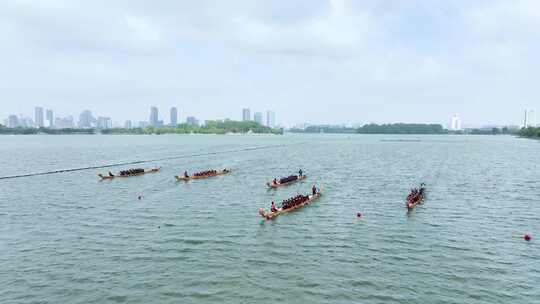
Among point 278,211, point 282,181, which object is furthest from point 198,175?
point 278,211

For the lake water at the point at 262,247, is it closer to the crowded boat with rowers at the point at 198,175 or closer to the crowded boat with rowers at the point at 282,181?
the crowded boat with rowers at the point at 282,181

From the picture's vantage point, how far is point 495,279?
1118 inches

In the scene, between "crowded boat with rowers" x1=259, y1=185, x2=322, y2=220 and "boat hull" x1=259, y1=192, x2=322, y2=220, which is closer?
"boat hull" x1=259, y1=192, x2=322, y2=220

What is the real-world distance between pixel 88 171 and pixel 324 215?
6359cm

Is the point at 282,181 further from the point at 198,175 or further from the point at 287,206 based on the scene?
the point at 287,206

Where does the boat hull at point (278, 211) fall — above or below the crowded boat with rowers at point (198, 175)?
below

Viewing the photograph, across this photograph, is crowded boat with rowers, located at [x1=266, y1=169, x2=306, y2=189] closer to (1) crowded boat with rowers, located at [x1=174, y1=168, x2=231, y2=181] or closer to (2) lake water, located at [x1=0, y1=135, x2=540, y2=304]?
(2) lake water, located at [x1=0, y1=135, x2=540, y2=304]

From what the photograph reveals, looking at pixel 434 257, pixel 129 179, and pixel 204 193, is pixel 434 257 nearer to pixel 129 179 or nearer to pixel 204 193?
pixel 204 193

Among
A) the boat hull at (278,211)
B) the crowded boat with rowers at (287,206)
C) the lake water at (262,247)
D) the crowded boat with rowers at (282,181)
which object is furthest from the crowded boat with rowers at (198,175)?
the boat hull at (278,211)

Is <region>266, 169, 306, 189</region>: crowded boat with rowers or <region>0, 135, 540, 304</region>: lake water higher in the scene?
<region>266, 169, 306, 189</region>: crowded boat with rowers

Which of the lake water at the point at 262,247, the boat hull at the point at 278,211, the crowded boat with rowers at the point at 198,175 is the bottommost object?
the lake water at the point at 262,247

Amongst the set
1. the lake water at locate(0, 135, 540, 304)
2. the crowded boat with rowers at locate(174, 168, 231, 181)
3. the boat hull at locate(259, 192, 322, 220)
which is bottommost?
the lake water at locate(0, 135, 540, 304)

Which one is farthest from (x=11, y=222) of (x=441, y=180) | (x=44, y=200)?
(x=441, y=180)

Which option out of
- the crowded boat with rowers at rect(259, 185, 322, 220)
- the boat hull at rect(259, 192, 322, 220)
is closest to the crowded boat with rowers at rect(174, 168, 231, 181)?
the crowded boat with rowers at rect(259, 185, 322, 220)
